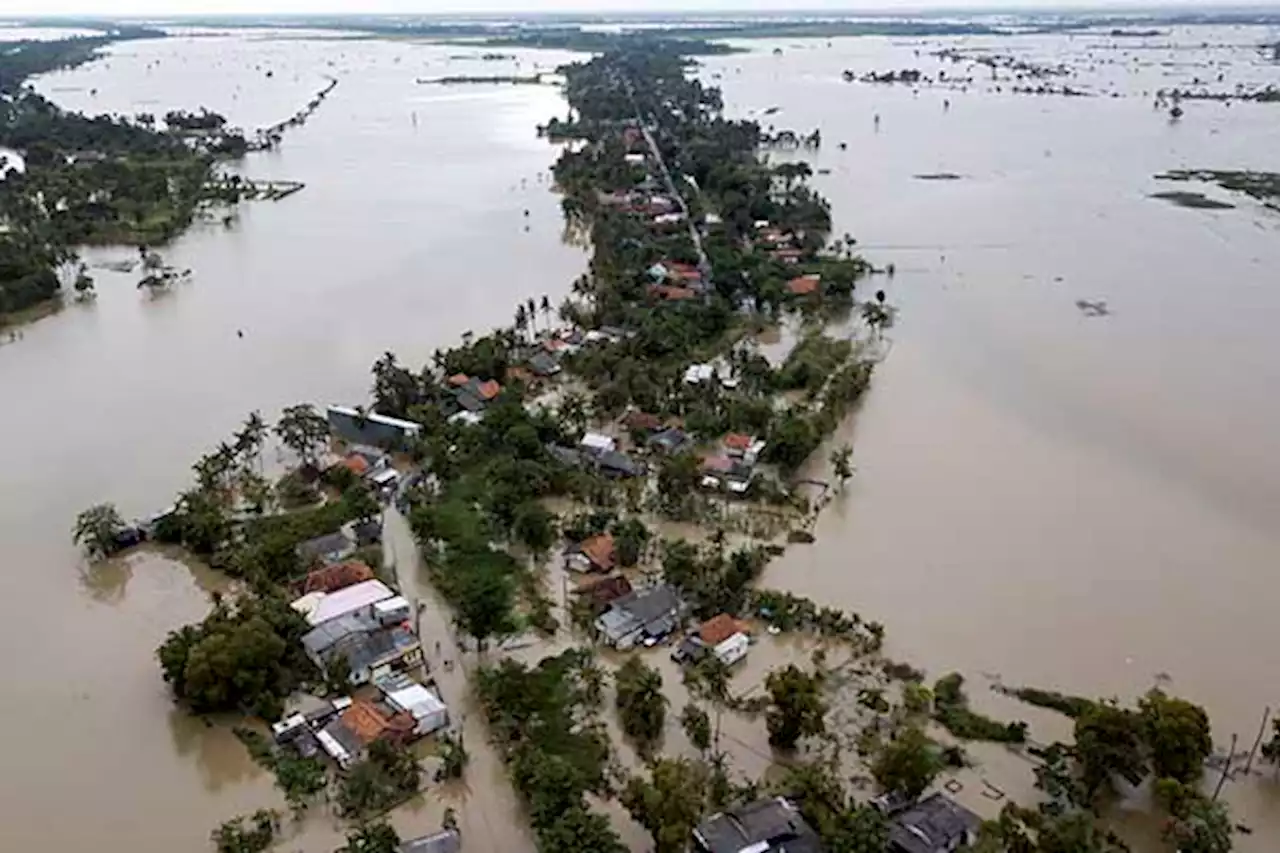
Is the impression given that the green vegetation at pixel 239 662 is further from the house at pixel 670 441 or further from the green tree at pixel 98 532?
the house at pixel 670 441

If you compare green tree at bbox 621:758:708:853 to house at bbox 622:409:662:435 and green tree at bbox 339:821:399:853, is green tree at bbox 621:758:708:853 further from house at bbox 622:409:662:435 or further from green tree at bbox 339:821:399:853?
house at bbox 622:409:662:435

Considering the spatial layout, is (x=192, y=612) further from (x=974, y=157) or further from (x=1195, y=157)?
(x=1195, y=157)

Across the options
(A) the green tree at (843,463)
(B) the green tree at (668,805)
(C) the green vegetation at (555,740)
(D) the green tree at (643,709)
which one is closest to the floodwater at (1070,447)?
(A) the green tree at (843,463)

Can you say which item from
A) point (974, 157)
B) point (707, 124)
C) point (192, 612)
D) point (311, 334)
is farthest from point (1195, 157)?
point (192, 612)

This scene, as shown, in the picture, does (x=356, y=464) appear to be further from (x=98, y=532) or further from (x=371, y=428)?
(x=98, y=532)

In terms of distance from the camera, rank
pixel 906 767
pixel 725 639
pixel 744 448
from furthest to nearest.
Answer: pixel 744 448 < pixel 725 639 < pixel 906 767

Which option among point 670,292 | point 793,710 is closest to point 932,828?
point 793,710
